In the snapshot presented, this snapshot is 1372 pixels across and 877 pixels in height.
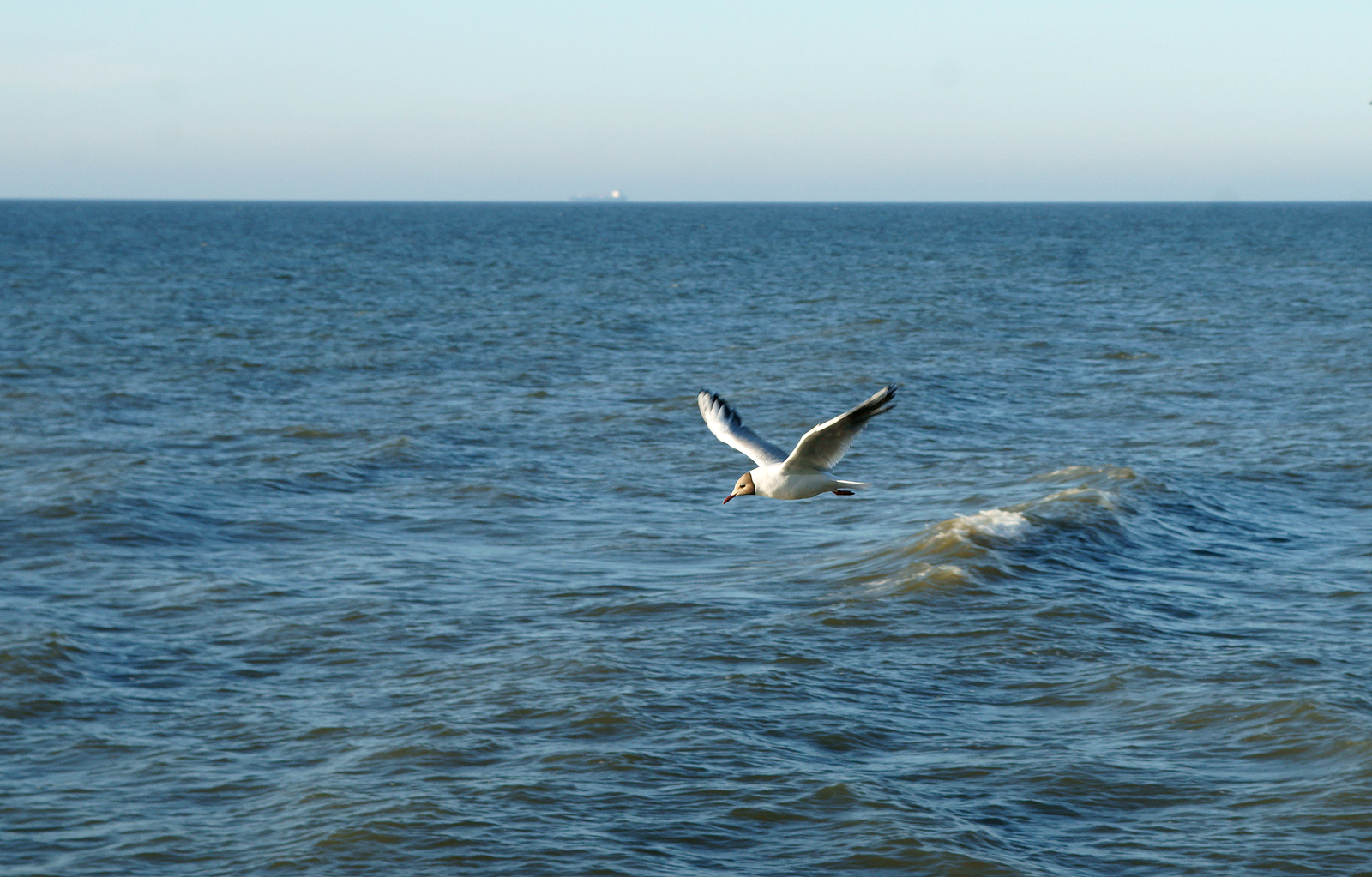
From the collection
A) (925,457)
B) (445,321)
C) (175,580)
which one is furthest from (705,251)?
(175,580)

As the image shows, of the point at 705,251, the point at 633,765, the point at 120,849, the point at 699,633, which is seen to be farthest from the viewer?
the point at 705,251

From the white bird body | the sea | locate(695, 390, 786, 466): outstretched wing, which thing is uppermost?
locate(695, 390, 786, 466): outstretched wing

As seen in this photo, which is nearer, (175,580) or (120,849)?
(120,849)

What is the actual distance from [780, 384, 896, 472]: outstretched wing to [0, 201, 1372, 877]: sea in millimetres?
3018

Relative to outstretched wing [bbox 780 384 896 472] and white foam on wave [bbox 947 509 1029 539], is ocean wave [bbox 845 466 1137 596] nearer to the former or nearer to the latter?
white foam on wave [bbox 947 509 1029 539]

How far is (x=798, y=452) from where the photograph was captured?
37.1 feet

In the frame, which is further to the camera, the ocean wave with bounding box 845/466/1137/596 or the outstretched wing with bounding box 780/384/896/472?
the ocean wave with bounding box 845/466/1137/596

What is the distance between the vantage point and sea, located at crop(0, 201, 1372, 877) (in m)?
11.8

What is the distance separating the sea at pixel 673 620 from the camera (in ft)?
38.7

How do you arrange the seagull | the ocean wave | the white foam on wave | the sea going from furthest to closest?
the white foam on wave < the ocean wave < the sea < the seagull

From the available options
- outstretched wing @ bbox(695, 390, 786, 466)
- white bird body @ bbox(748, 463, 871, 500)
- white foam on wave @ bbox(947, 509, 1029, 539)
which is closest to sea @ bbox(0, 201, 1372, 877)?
white foam on wave @ bbox(947, 509, 1029, 539)

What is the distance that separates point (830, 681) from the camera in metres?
15.0

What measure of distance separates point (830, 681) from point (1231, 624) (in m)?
5.49

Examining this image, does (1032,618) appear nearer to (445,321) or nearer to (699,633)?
(699,633)
